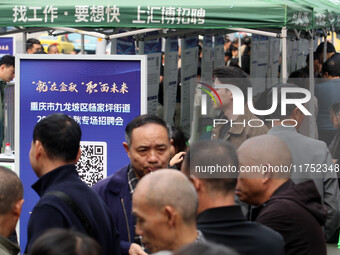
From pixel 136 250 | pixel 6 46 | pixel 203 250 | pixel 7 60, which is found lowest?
pixel 136 250

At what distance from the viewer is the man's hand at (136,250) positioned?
3.93 metres

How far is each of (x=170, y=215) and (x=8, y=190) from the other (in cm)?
111

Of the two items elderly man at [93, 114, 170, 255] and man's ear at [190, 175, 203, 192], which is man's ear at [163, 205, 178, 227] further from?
elderly man at [93, 114, 170, 255]

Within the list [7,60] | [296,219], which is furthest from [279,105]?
[7,60]

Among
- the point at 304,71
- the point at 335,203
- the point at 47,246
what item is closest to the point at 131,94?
the point at 335,203

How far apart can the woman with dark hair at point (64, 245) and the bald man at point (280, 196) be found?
157 cm

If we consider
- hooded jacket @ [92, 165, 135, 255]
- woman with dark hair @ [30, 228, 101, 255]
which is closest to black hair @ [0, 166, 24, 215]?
hooded jacket @ [92, 165, 135, 255]

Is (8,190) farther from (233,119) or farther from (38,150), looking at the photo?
(233,119)

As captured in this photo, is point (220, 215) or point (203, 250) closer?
point (203, 250)

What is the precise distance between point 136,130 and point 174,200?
5.28ft

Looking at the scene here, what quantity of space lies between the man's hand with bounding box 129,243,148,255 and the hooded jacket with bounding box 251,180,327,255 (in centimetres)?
72

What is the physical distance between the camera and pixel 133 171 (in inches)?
169

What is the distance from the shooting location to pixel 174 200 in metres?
2.82

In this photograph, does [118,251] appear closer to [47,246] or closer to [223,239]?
[223,239]
